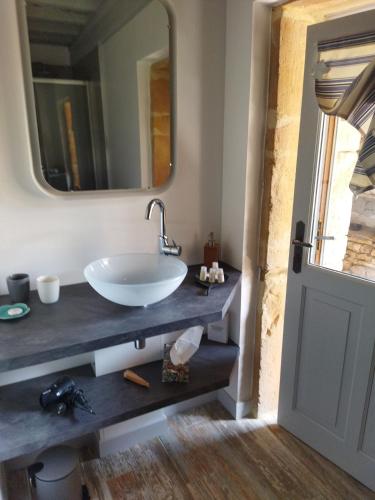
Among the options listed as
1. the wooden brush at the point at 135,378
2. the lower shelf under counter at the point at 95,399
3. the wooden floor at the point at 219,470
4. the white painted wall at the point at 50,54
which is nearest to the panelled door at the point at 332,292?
the wooden floor at the point at 219,470

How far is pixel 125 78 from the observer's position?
1.54 metres

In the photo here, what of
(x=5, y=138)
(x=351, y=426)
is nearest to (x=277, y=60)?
(x=5, y=138)

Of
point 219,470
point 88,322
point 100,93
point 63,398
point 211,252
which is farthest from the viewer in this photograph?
point 211,252

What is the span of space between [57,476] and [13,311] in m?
0.66

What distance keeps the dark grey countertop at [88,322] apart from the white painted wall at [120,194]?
0.19 meters

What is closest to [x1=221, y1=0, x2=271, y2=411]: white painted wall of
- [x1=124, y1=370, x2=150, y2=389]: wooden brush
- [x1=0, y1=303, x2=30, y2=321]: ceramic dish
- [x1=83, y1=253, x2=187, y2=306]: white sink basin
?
[x1=83, y1=253, x2=187, y2=306]: white sink basin

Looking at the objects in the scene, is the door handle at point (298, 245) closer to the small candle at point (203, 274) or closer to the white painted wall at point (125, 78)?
the small candle at point (203, 274)

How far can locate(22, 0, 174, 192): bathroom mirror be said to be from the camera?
1378 mm

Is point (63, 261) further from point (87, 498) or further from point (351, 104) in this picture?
point (351, 104)

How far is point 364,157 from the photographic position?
1.33 metres

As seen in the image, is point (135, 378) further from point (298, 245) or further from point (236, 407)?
point (298, 245)

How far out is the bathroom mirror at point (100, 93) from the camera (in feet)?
4.52

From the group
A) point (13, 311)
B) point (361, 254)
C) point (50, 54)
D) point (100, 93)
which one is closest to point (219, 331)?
point (361, 254)

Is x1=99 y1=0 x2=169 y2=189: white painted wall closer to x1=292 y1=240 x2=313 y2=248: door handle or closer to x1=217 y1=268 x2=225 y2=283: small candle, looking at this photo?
x1=217 y1=268 x2=225 y2=283: small candle
